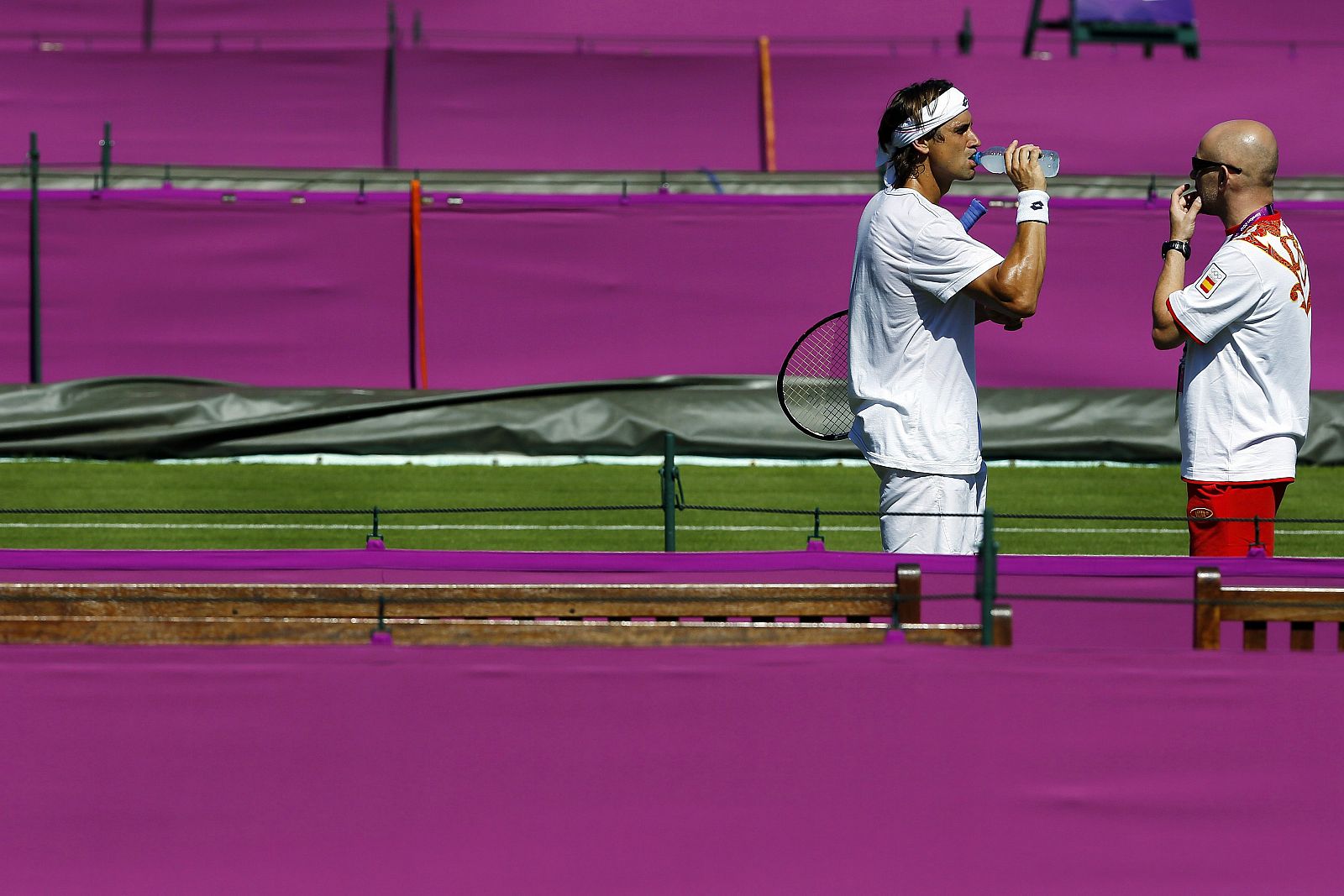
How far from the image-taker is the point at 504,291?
13.5 metres

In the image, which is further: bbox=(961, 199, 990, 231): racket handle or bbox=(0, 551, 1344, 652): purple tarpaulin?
bbox=(961, 199, 990, 231): racket handle

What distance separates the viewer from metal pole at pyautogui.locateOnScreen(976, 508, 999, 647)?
3.70 metres

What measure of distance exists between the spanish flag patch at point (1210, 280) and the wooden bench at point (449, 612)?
59.7 inches

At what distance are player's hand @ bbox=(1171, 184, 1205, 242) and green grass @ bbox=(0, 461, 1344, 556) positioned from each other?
481cm

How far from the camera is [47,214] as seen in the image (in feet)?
43.4

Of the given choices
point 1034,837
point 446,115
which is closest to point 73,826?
point 1034,837

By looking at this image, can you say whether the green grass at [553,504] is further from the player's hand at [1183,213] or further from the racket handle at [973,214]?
the racket handle at [973,214]

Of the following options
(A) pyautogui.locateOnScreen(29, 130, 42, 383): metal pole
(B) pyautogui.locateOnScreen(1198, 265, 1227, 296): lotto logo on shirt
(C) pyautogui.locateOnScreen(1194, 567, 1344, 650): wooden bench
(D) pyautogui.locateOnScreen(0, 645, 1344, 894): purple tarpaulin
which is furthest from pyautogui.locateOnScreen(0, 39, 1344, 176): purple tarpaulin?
(D) pyautogui.locateOnScreen(0, 645, 1344, 894): purple tarpaulin

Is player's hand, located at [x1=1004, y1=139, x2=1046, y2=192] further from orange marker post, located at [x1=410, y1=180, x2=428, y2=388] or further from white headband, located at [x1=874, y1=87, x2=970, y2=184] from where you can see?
orange marker post, located at [x1=410, y1=180, x2=428, y2=388]

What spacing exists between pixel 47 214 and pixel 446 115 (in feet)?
21.3

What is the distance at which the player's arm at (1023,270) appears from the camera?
14.3ft

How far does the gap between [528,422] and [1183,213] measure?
25.1ft

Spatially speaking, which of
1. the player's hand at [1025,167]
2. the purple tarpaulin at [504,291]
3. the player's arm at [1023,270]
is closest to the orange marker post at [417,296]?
the purple tarpaulin at [504,291]

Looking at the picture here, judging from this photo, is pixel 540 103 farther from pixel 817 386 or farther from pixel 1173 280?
pixel 1173 280
